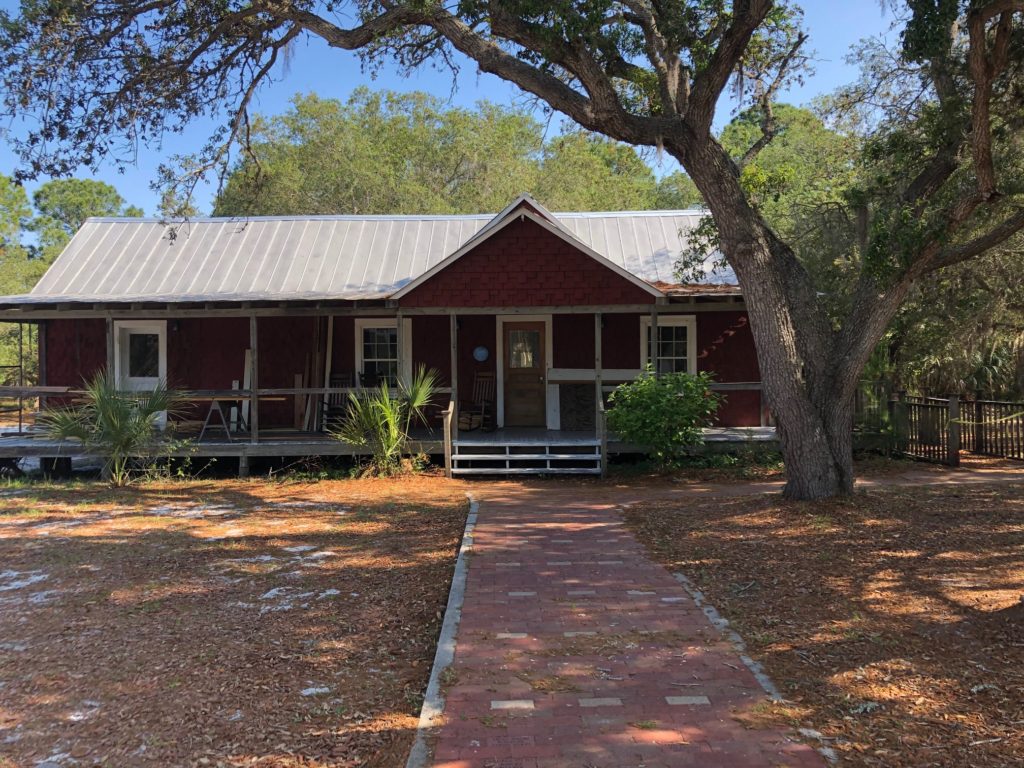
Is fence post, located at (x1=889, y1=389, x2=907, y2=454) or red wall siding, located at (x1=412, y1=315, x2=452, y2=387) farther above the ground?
red wall siding, located at (x1=412, y1=315, x2=452, y2=387)

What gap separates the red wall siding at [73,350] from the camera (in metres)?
15.9

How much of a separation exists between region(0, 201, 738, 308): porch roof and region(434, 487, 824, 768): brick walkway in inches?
342

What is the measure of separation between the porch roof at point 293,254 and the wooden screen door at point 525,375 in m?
2.08

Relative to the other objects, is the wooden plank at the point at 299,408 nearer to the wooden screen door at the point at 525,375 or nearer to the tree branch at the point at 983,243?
the wooden screen door at the point at 525,375

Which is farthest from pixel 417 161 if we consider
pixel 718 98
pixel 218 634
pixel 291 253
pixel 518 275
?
pixel 218 634

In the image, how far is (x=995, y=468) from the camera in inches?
501

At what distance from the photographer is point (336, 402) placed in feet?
50.2

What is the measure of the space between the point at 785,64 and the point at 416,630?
9249mm

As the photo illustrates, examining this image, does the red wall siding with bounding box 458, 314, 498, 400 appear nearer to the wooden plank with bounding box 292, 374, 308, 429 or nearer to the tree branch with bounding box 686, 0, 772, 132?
the wooden plank with bounding box 292, 374, 308, 429

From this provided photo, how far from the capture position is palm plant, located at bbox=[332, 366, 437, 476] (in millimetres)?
12500

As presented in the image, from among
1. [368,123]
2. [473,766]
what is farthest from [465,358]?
[368,123]

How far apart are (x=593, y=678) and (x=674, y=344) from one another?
11790 mm

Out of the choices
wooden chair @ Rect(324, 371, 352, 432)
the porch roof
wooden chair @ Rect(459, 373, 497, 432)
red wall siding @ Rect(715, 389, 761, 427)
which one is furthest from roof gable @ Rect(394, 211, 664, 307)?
red wall siding @ Rect(715, 389, 761, 427)

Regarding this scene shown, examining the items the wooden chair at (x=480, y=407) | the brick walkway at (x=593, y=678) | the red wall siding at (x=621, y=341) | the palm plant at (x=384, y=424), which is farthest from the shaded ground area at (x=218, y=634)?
the red wall siding at (x=621, y=341)
